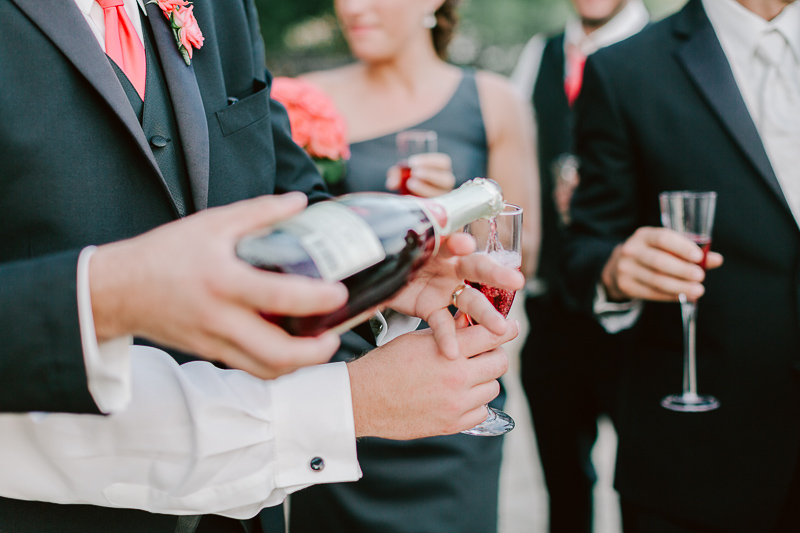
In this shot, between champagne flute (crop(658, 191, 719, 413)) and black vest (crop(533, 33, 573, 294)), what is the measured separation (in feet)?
5.75

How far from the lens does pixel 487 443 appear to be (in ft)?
7.78

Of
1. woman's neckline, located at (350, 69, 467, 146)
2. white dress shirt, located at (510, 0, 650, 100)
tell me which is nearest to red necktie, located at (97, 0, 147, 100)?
woman's neckline, located at (350, 69, 467, 146)

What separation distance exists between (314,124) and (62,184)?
1.66 metres

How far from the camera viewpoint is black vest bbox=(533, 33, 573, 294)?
371 cm

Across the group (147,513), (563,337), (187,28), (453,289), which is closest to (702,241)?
(453,289)

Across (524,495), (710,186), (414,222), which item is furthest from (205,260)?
(524,495)

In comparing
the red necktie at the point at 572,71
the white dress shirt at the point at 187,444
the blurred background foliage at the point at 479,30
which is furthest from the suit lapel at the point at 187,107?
Result: the blurred background foliage at the point at 479,30

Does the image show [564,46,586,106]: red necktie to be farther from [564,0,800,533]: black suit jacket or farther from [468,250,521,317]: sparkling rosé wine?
[468,250,521,317]: sparkling rosé wine

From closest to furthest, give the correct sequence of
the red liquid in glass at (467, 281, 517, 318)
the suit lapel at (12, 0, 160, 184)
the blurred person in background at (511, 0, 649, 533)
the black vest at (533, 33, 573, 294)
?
1. the suit lapel at (12, 0, 160, 184)
2. the red liquid in glass at (467, 281, 517, 318)
3. the blurred person in background at (511, 0, 649, 533)
4. the black vest at (533, 33, 573, 294)

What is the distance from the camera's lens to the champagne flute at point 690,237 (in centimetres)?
173

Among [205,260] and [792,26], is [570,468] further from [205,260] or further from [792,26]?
[205,260]

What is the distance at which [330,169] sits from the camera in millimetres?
2689

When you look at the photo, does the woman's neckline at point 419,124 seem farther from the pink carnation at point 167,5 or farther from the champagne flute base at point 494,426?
the champagne flute base at point 494,426

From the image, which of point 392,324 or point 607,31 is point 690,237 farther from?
point 607,31
